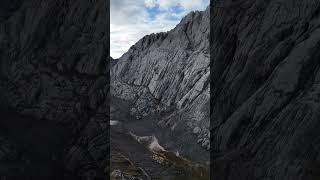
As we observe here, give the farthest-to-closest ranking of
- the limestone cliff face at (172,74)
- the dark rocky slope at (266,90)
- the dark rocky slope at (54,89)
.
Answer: the limestone cliff face at (172,74) → the dark rocky slope at (54,89) → the dark rocky slope at (266,90)

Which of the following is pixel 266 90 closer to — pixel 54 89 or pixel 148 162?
pixel 54 89

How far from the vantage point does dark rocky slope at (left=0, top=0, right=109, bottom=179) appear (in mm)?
10820

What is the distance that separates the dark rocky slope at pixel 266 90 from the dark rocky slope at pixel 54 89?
11.6ft

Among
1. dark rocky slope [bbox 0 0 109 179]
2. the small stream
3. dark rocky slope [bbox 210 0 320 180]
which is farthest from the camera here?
the small stream

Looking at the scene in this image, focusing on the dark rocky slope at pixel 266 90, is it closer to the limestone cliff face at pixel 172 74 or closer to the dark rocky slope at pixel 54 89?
the dark rocky slope at pixel 54 89

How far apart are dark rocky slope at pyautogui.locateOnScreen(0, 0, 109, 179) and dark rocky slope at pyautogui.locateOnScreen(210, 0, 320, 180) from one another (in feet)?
11.6

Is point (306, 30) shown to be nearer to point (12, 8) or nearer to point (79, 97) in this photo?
point (79, 97)

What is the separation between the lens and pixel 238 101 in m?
10.9

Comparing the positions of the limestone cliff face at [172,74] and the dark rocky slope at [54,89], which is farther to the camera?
the limestone cliff face at [172,74]

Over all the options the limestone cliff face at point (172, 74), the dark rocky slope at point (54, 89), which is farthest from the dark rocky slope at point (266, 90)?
the limestone cliff face at point (172, 74)

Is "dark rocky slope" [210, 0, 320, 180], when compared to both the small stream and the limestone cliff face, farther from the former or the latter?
the limestone cliff face

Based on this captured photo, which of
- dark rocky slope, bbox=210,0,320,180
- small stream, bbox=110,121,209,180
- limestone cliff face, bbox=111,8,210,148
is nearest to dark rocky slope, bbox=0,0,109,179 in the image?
dark rocky slope, bbox=210,0,320,180

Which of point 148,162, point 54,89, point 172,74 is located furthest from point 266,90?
point 172,74

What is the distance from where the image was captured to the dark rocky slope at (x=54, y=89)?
10.8m
